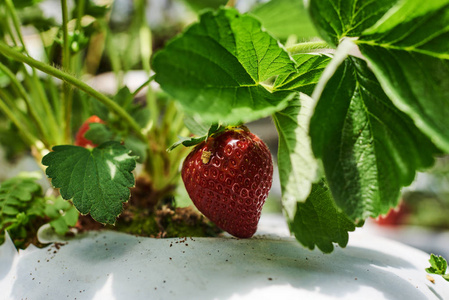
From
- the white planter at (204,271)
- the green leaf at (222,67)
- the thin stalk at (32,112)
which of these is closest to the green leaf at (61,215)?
the white planter at (204,271)

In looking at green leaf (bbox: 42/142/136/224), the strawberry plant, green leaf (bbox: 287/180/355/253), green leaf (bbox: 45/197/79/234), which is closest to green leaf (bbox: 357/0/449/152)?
the strawberry plant

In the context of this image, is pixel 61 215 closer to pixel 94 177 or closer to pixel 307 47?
pixel 94 177

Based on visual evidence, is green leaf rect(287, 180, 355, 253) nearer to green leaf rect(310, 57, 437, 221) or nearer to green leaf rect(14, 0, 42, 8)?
green leaf rect(310, 57, 437, 221)

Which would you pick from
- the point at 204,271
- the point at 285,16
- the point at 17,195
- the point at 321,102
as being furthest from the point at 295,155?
the point at 17,195

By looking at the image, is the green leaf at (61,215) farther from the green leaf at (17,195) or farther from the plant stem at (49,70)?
the plant stem at (49,70)

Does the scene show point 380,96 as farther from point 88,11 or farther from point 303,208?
point 88,11

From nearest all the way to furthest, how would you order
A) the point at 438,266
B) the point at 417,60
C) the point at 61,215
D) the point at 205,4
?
1. the point at 417,60
2. the point at 438,266
3. the point at 61,215
4. the point at 205,4

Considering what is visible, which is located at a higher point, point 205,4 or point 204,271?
point 205,4
